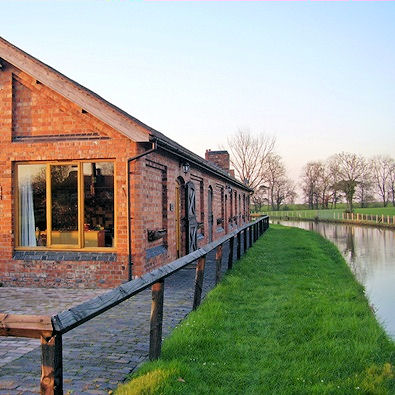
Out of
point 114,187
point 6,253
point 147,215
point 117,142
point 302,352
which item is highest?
point 117,142

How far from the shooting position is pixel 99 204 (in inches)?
358

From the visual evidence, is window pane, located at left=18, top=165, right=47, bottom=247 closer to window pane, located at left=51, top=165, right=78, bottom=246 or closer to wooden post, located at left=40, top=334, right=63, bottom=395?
window pane, located at left=51, top=165, right=78, bottom=246

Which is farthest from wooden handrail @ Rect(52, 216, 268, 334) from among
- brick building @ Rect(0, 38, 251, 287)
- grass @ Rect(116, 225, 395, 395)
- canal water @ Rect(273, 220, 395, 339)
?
canal water @ Rect(273, 220, 395, 339)

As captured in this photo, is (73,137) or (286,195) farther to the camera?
(286,195)

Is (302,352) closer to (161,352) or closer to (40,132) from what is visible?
(161,352)

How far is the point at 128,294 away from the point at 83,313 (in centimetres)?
85

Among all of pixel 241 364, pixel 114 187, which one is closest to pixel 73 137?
pixel 114 187

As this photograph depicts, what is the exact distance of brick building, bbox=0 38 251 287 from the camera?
8836 millimetres

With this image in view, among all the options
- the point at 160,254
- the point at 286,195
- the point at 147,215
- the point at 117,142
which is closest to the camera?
A: the point at 117,142

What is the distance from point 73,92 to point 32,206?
2597mm

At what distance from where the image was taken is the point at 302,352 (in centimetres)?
483

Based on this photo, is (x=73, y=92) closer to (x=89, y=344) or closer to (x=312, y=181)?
(x=89, y=344)

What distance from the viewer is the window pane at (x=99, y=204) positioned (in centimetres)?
904

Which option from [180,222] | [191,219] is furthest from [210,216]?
[180,222]
